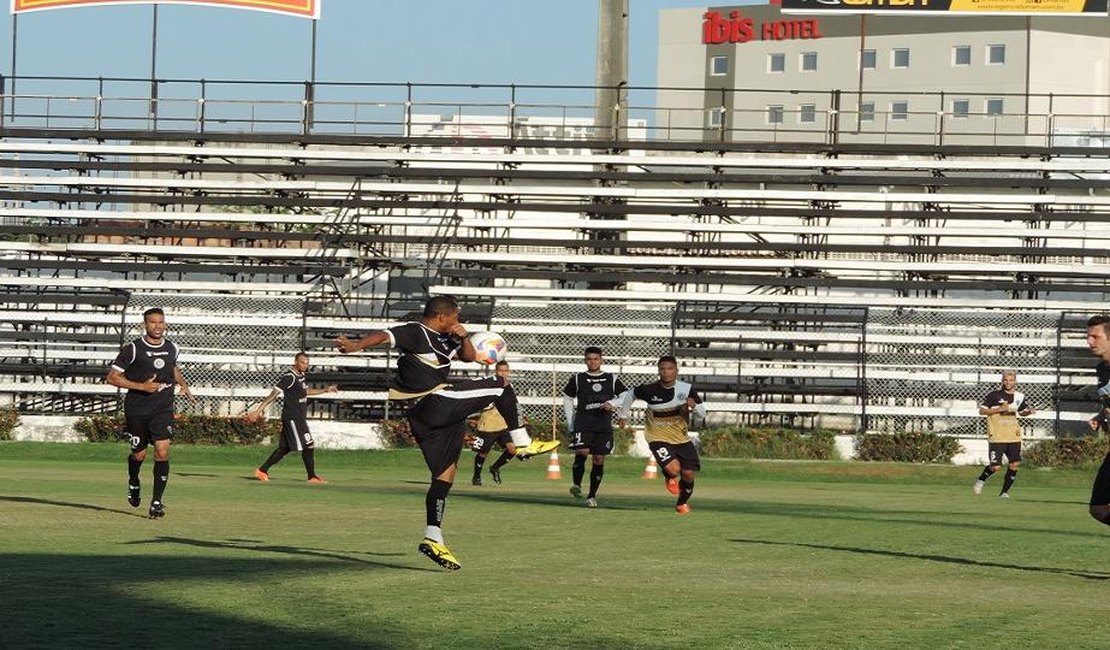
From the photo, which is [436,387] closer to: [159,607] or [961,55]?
[159,607]

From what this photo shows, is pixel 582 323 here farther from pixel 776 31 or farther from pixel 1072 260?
pixel 776 31

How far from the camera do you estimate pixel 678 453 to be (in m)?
21.3

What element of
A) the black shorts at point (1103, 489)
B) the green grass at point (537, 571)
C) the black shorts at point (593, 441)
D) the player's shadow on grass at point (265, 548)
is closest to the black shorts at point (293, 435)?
the green grass at point (537, 571)

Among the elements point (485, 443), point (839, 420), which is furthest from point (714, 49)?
point (485, 443)

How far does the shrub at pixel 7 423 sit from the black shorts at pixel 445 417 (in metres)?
24.1

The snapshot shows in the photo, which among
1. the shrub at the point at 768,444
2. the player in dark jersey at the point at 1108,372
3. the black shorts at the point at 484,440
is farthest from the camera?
the shrub at the point at 768,444

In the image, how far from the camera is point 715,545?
53.5 ft

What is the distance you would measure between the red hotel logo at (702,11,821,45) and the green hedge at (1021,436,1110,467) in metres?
93.3

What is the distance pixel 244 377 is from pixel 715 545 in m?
23.0

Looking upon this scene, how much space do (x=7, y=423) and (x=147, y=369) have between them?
58.9 ft

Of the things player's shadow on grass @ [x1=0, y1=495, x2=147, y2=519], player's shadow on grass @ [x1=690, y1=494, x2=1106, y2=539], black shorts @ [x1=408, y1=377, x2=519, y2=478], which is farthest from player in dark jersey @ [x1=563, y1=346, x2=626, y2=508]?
black shorts @ [x1=408, y1=377, x2=519, y2=478]

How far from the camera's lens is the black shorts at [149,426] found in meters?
19.1

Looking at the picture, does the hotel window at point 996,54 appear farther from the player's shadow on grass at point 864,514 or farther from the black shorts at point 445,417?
the black shorts at point 445,417

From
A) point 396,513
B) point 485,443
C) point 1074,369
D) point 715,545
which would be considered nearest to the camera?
point 715,545
